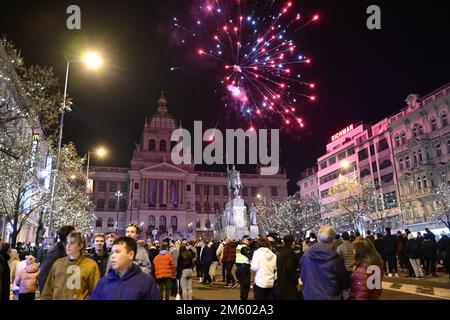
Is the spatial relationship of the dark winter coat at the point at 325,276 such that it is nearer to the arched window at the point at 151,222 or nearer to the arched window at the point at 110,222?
the arched window at the point at 151,222

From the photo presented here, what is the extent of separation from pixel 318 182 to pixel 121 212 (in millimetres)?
49188

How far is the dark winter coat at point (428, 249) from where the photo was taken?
14.3m

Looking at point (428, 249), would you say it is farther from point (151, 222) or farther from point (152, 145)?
point (152, 145)

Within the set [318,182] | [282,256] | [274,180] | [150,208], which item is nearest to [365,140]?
[318,182]

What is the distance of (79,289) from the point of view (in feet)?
14.2

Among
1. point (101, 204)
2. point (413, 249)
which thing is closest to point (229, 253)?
point (413, 249)

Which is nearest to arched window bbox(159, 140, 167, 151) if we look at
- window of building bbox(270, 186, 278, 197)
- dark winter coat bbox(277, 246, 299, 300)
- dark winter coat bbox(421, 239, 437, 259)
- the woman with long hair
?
window of building bbox(270, 186, 278, 197)

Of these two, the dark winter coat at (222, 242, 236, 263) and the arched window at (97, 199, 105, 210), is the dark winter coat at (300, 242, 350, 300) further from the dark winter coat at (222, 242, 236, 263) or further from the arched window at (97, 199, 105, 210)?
the arched window at (97, 199, 105, 210)

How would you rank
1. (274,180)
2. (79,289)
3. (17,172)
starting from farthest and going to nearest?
(274,180)
(17,172)
(79,289)

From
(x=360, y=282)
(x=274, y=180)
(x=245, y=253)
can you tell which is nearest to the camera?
(x=360, y=282)

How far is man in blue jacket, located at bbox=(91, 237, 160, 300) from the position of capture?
3289 mm

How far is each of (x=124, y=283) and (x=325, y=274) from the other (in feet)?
9.31

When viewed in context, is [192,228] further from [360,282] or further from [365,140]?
[360,282]

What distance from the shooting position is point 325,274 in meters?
4.84
